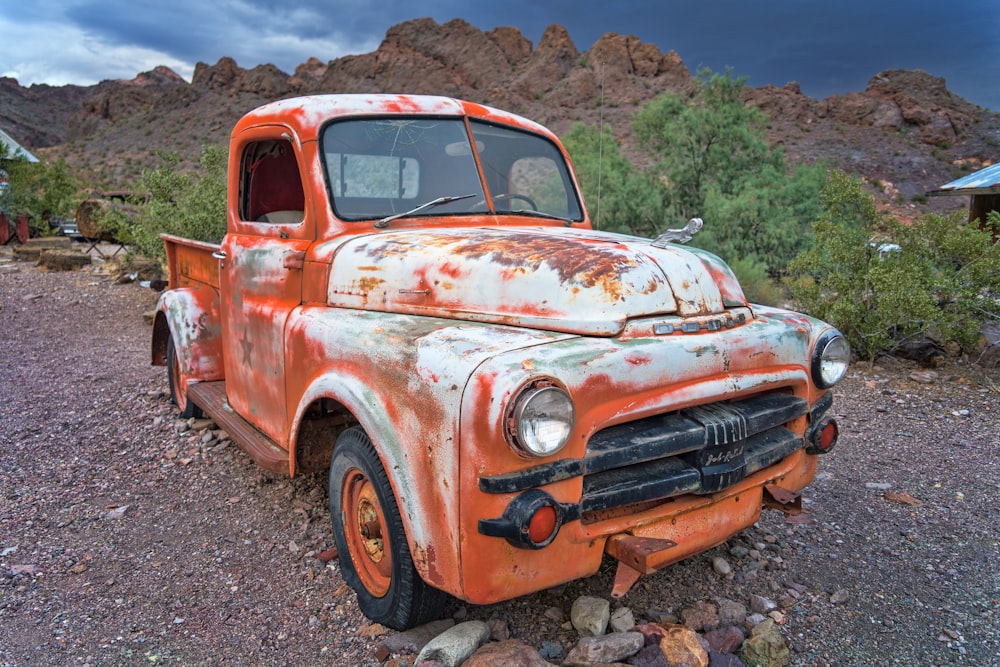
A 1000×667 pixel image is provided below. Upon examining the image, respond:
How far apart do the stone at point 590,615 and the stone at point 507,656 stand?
22cm

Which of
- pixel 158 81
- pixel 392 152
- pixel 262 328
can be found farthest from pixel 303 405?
pixel 158 81

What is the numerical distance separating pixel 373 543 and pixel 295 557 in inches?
27.8

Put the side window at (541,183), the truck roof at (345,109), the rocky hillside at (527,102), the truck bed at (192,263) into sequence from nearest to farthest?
the truck roof at (345,109) < the side window at (541,183) < the truck bed at (192,263) < the rocky hillside at (527,102)

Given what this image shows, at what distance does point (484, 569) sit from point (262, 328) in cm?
174

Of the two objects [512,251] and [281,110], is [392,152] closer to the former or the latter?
[281,110]

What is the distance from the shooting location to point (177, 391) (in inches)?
190

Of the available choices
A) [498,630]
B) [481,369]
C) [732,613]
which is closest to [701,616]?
[732,613]

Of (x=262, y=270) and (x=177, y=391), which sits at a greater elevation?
(x=262, y=270)

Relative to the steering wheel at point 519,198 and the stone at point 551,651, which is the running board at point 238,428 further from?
the steering wheel at point 519,198

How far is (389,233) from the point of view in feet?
9.43

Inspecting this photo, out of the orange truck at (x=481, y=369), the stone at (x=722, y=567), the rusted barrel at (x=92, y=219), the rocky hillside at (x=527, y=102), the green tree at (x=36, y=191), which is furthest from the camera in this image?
the rocky hillside at (x=527, y=102)

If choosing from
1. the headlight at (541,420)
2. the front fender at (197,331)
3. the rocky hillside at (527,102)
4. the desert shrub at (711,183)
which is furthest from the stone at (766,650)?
the rocky hillside at (527,102)

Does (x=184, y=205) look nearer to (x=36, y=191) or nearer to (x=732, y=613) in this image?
(x=732, y=613)

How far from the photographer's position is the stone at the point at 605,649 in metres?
2.16
